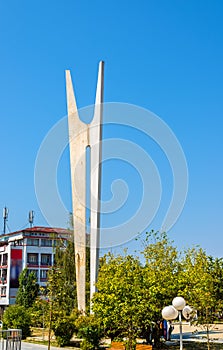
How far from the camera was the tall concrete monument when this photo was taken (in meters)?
20.3

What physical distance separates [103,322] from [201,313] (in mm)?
3844

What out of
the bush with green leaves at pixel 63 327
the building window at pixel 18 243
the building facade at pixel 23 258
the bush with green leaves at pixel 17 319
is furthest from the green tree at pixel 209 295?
the building window at pixel 18 243

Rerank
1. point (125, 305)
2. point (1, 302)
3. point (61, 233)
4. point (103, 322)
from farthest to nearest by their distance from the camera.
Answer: point (1, 302) < point (61, 233) < point (103, 322) < point (125, 305)

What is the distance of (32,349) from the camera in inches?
761

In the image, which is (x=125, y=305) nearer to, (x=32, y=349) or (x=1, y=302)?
(x=32, y=349)

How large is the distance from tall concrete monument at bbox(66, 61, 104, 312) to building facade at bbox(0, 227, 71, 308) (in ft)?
90.2

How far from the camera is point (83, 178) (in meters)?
21.2

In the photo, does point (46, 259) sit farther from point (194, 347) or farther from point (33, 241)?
point (194, 347)

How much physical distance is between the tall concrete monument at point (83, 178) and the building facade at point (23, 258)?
2750 cm

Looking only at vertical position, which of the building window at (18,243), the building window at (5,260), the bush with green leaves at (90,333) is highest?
the building window at (18,243)

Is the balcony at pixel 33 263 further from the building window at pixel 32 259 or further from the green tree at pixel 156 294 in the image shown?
the green tree at pixel 156 294

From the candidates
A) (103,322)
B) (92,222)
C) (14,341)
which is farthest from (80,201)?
(14,341)

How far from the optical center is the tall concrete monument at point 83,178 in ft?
66.6

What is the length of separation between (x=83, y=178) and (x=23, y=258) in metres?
30.5
